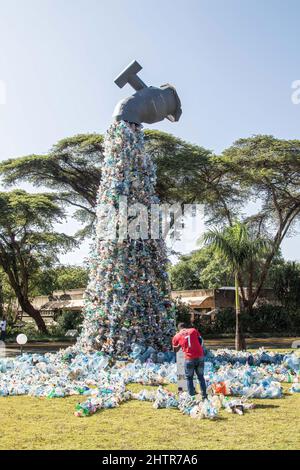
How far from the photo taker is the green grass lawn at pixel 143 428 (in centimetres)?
557

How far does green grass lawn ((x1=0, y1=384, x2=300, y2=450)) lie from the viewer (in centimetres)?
557

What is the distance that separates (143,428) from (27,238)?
27.2m

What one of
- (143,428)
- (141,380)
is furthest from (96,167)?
(143,428)

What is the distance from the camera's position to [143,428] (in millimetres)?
6352

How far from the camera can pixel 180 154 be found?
2816 cm

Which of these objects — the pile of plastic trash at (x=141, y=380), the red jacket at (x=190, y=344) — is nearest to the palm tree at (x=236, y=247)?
the pile of plastic trash at (x=141, y=380)

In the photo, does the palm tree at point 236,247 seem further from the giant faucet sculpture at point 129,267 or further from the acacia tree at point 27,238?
the acacia tree at point 27,238

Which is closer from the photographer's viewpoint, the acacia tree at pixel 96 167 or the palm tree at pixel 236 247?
the palm tree at pixel 236 247

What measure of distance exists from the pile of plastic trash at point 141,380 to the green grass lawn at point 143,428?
0.23 meters

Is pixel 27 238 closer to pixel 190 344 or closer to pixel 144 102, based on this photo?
pixel 144 102

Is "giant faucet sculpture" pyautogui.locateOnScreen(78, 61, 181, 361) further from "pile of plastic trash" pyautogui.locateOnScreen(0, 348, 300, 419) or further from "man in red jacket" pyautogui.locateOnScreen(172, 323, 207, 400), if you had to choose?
"man in red jacket" pyautogui.locateOnScreen(172, 323, 207, 400)

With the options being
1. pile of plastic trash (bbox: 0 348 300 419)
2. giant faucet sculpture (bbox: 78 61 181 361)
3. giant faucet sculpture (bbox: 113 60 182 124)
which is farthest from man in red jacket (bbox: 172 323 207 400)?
giant faucet sculpture (bbox: 113 60 182 124)

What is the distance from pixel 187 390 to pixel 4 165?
2319 centimetres

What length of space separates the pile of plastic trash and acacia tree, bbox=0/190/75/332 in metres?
17.6
